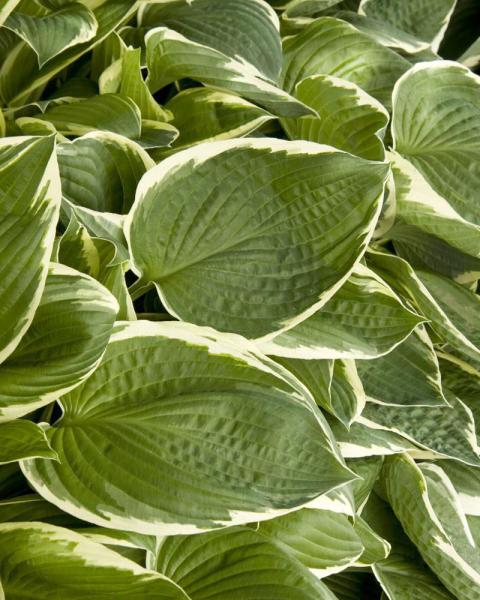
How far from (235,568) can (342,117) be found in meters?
0.45

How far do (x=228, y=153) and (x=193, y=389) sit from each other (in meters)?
0.20

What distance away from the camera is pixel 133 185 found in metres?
0.70

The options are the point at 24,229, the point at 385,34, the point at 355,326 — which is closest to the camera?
the point at 24,229

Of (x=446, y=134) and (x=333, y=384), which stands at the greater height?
(x=446, y=134)

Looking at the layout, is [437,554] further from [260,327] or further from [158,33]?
[158,33]

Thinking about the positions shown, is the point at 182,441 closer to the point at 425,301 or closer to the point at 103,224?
the point at 103,224

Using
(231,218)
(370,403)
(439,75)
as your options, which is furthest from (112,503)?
(439,75)

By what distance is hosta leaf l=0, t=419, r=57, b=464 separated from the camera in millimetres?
500

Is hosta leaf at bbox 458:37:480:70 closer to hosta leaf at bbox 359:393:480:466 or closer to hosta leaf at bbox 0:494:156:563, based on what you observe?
hosta leaf at bbox 359:393:480:466

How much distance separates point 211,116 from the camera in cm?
76

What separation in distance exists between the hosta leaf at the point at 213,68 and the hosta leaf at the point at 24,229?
0.26 metres

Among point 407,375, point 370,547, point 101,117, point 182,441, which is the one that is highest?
point 101,117

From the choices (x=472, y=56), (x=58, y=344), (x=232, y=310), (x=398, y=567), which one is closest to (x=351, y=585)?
(x=398, y=567)

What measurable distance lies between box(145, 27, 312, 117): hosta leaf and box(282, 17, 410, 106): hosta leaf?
0.17 meters
